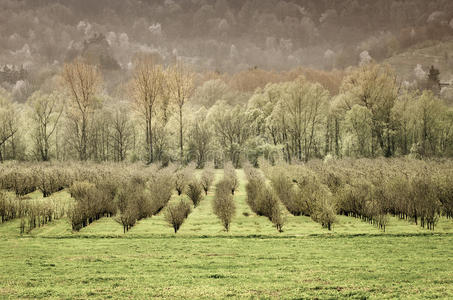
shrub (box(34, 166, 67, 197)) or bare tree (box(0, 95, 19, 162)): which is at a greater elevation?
bare tree (box(0, 95, 19, 162))

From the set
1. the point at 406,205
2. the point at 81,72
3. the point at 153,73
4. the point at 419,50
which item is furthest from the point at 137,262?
the point at 419,50

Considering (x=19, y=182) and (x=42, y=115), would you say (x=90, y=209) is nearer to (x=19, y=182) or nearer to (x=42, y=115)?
(x=19, y=182)

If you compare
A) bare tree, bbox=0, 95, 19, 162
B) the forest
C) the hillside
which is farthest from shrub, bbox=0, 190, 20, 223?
the hillside

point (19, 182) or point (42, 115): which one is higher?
point (42, 115)

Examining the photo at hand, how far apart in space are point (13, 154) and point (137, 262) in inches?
1800

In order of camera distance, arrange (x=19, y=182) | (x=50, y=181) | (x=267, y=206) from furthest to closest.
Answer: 1. (x=50, y=181)
2. (x=19, y=182)
3. (x=267, y=206)

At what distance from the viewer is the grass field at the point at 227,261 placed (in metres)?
7.54

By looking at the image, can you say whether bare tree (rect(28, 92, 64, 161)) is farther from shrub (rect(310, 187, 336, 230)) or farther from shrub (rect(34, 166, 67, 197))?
shrub (rect(310, 187, 336, 230))

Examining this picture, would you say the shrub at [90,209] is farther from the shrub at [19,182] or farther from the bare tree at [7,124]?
the bare tree at [7,124]

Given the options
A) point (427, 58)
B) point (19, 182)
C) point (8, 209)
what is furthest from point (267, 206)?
point (427, 58)

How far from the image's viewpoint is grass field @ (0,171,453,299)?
7.54 m

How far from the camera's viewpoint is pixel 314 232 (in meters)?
13.3

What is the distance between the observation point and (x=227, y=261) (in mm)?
9734

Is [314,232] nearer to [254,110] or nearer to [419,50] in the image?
[254,110]
